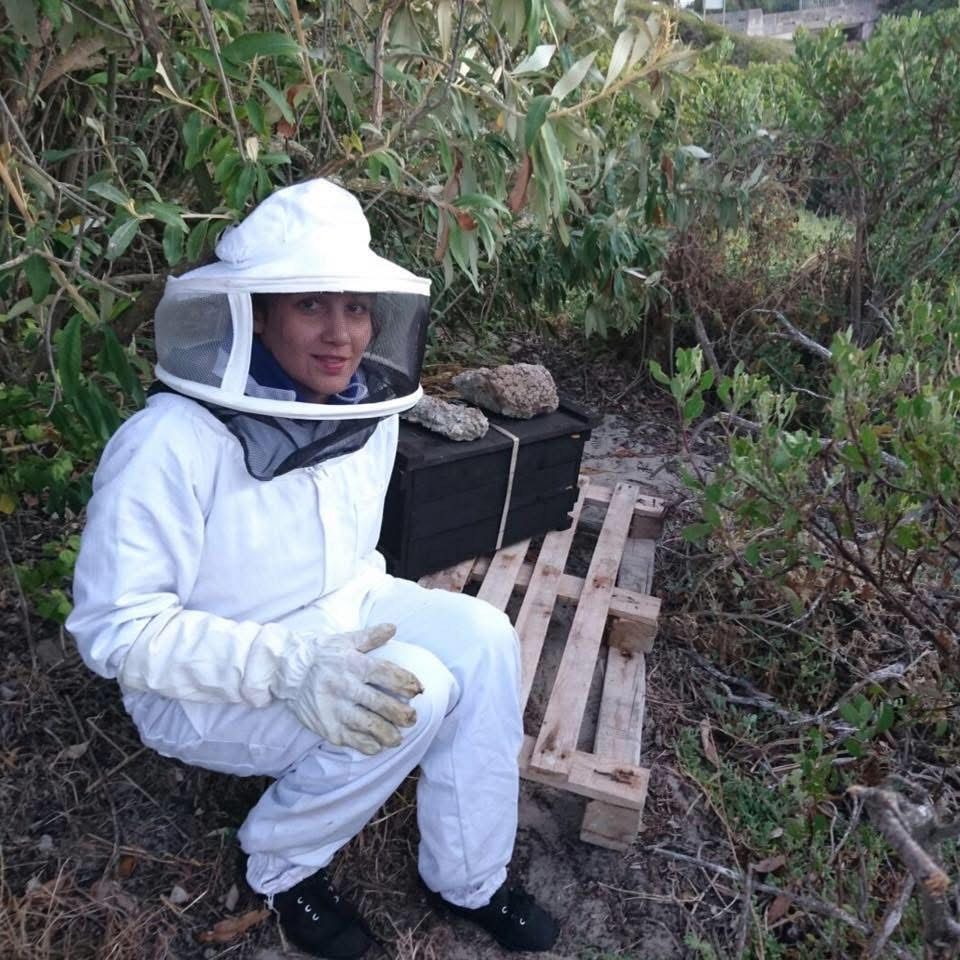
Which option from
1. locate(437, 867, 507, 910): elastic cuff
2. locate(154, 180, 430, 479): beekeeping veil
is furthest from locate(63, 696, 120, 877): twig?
locate(154, 180, 430, 479): beekeeping veil

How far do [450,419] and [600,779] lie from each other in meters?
1.16

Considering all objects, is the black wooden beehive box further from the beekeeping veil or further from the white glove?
the white glove

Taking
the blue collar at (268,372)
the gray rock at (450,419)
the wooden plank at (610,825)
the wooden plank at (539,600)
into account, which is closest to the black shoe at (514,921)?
the wooden plank at (610,825)

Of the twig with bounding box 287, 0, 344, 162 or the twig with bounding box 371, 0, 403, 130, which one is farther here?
the twig with bounding box 371, 0, 403, 130

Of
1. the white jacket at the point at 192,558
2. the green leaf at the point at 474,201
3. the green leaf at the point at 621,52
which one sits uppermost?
the green leaf at the point at 621,52

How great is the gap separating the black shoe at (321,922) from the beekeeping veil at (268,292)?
90 cm

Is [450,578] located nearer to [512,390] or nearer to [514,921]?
[512,390]

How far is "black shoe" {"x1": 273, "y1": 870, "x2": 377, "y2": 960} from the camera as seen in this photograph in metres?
1.72

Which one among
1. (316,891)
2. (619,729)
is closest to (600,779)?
(619,729)

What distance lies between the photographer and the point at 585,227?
338 centimetres

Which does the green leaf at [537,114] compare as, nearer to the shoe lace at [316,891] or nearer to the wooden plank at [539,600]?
the wooden plank at [539,600]

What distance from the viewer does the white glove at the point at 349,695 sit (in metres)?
1.48

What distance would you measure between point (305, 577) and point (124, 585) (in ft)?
1.35

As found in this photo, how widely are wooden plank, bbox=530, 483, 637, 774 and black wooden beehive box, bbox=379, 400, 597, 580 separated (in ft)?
0.72
